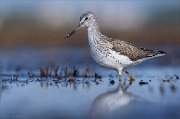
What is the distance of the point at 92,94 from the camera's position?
40.2 ft

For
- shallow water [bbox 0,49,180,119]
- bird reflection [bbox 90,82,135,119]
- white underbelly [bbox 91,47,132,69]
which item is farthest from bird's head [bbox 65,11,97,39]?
bird reflection [bbox 90,82,135,119]

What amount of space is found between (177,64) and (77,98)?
22.2 ft

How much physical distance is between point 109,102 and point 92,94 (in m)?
1.04

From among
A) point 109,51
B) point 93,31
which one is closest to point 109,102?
point 109,51

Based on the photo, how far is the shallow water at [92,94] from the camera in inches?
408

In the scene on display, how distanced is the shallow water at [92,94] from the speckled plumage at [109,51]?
398 millimetres

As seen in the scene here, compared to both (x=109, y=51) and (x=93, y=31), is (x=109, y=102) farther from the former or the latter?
(x=93, y=31)

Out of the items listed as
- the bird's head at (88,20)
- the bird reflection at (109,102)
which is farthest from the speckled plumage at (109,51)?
the bird reflection at (109,102)

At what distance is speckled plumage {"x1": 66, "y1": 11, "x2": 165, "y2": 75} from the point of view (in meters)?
13.9

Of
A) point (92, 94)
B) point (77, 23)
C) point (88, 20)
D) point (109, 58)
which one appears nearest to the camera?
point (92, 94)

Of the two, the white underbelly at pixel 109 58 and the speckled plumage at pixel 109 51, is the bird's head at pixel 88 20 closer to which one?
the speckled plumage at pixel 109 51

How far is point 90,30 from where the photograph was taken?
14.4 meters

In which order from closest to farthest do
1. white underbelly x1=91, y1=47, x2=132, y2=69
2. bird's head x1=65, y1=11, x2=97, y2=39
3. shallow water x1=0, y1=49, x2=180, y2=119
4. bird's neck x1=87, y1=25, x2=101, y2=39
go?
shallow water x1=0, y1=49, x2=180, y2=119 → white underbelly x1=91, y1=47, x2=132, y2=69 → bird's neck x1=87, y1=25, x2=101, y2=39 → bird's head x1=65, y1=11, x2=97, y2=39

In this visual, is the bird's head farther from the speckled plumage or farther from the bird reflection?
the bird reflection
